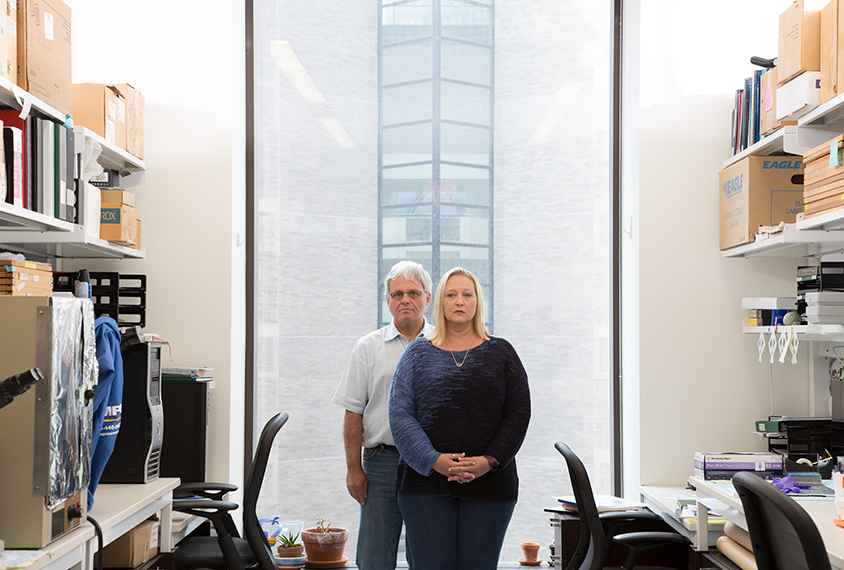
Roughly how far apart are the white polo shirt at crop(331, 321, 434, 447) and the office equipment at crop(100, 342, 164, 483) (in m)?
0.71

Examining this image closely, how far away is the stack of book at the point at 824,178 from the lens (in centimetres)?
214

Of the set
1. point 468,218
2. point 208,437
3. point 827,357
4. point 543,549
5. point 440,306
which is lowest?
point 543,549

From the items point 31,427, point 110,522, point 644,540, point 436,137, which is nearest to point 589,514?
point 644,540

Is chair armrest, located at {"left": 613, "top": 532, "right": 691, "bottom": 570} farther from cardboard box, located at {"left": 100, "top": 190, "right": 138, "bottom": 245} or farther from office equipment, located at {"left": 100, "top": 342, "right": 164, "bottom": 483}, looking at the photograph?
cardboard box, located at {"left": 100, "top": 190, "right": 138, "bottom": 245}

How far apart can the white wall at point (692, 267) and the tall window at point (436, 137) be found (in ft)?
2.54

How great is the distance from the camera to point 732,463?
106 inches

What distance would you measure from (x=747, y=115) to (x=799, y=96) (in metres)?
0.77

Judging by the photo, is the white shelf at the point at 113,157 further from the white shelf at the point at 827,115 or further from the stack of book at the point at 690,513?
the stack of book at the point at 690,513

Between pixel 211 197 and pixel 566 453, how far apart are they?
77.3 inches

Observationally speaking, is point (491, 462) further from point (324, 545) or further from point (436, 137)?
point (436, 137)

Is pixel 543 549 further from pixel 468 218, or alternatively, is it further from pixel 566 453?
pixel 468 218

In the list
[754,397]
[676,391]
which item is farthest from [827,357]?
[676,391]

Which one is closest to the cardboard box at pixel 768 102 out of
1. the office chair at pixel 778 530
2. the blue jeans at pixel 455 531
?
the office chair at pixel 778 530

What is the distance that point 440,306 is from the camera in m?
2.42
